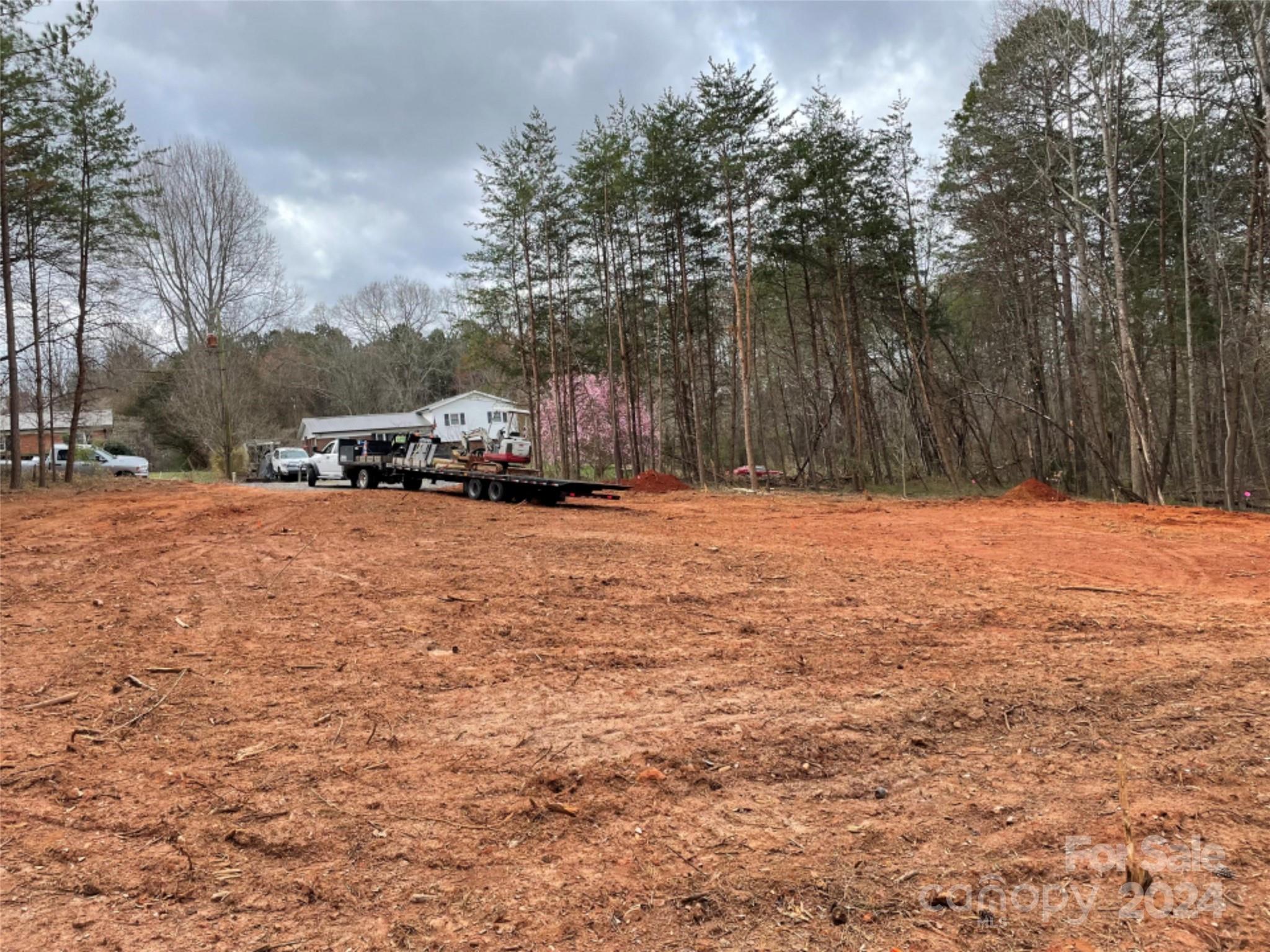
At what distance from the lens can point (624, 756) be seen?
331cm

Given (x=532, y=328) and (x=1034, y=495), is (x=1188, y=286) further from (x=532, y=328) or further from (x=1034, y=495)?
(x=532, y=328)

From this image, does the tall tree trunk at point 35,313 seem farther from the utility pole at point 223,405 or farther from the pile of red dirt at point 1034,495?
the pile of red dirt at point 1034,495

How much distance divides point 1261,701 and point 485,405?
168 feet

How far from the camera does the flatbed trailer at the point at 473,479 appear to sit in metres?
14.5

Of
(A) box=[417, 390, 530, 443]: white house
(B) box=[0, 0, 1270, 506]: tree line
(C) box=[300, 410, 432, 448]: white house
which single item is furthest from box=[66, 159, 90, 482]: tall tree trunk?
(A) box=[417, 390, 530, 443]: white house

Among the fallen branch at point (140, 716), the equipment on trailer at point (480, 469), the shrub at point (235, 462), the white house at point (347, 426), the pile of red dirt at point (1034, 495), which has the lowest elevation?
the fallen branch at point (140, 716)

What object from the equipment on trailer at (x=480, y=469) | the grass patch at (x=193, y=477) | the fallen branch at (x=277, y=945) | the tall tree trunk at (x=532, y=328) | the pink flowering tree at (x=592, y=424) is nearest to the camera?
the fallen branch at (x=277, y=945)

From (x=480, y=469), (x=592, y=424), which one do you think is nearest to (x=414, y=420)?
(x=592, y=424)

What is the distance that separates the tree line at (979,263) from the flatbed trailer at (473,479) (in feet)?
19.7

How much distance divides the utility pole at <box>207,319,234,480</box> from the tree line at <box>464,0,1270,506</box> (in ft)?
48.7

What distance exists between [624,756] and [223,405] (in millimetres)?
34178

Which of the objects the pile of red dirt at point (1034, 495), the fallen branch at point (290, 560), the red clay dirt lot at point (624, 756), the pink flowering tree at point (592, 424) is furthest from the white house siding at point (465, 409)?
the red clay dirt lot at point (624, 756)

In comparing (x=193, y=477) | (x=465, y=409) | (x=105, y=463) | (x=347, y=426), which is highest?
(x=465, y=409)

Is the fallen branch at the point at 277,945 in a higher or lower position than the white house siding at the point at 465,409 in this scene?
lower
